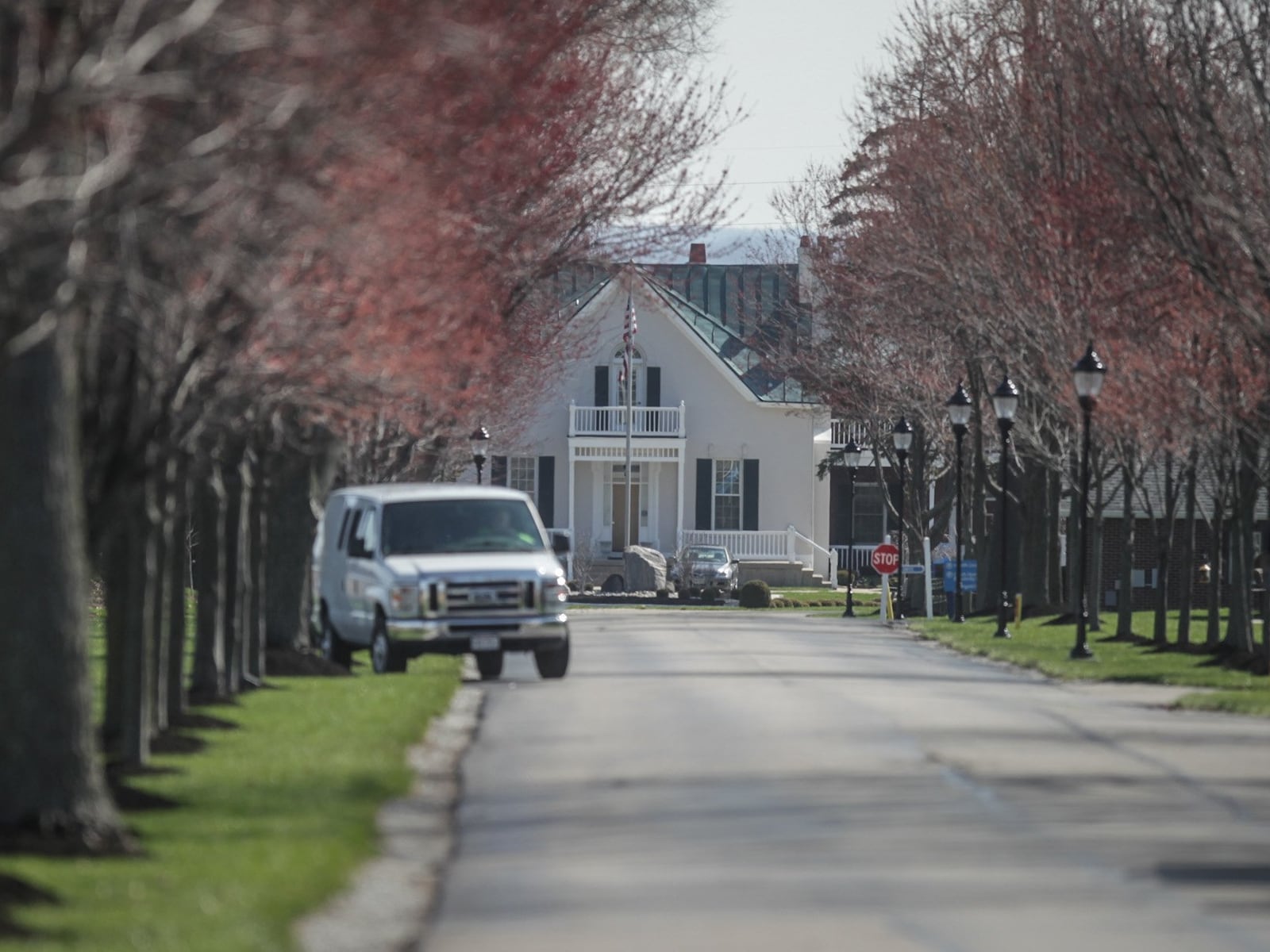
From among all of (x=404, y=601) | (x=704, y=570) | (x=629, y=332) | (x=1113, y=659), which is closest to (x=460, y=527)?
(x=404, y=601)

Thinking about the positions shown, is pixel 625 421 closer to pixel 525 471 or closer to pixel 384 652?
pixel 525 471

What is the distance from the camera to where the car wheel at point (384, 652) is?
2423cm

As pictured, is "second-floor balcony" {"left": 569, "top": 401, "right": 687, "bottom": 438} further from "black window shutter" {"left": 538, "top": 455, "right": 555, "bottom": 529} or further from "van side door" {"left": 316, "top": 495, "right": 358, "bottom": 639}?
"van side door" {"left": 316, "top": 495, "right": 358, "bottom": 639}

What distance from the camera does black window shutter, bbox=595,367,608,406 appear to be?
7269 centimetres

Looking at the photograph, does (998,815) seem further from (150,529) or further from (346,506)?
(346,506)

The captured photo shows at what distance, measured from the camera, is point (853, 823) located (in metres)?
12.9

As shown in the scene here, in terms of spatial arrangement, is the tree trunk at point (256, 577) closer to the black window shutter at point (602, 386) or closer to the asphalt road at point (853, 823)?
the asphalt road at point (853, 823)

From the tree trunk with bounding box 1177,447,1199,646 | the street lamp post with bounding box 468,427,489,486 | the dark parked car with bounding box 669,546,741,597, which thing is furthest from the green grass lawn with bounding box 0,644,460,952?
the dark parked car with bounding box 669,546,741,597

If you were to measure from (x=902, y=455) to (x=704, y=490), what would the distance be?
2106 centimetres

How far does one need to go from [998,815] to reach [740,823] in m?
1.56

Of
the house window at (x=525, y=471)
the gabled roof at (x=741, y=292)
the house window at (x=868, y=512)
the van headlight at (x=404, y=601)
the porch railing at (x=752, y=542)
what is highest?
the gabled roof at (x=741, y=292)

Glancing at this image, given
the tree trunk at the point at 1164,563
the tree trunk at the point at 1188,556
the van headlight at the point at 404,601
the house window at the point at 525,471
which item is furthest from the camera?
the house window at the point at 525,471

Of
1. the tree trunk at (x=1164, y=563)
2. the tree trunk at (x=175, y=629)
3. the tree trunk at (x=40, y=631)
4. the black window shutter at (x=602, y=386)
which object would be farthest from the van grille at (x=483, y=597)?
the black window shutter at (x=602, y=386)

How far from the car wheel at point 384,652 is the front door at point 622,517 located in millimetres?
47590
